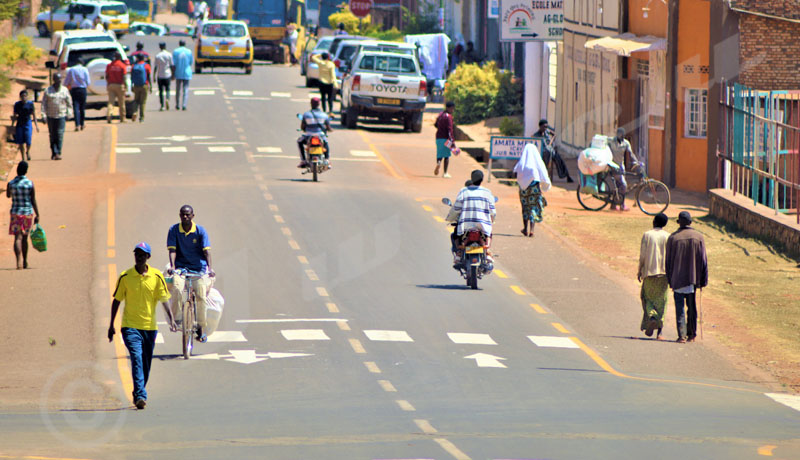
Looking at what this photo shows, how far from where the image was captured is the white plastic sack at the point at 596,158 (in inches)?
1086

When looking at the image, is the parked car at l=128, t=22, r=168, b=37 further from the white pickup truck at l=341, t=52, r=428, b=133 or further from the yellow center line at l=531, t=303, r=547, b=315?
Result: the yellow center line at l=531, t=303, r=547, b=315

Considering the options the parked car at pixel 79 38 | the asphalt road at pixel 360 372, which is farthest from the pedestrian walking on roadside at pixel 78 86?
the asphalt road at pixel 360 372

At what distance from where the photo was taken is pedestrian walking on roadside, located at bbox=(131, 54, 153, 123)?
1501 inches

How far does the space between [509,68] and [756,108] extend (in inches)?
1002

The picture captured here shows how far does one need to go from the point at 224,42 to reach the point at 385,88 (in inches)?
645

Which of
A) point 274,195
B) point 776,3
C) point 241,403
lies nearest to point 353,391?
point 241,403

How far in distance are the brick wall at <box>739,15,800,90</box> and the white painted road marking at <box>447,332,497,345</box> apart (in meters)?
15.4

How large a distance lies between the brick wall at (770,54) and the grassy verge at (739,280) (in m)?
4.27

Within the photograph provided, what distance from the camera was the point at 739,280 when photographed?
861 inches

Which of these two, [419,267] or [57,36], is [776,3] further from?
[57,36]

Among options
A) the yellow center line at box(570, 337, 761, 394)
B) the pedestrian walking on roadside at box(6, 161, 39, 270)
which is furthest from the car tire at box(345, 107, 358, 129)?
the yellow center line at box(570, 337, 761, 394)

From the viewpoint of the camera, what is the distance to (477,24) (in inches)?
2429

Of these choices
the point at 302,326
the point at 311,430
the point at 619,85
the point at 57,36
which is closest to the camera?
the point at 311,430

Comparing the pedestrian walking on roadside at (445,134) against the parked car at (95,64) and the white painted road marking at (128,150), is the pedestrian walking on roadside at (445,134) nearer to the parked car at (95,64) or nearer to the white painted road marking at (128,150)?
the white painted road marking at (128,150)
